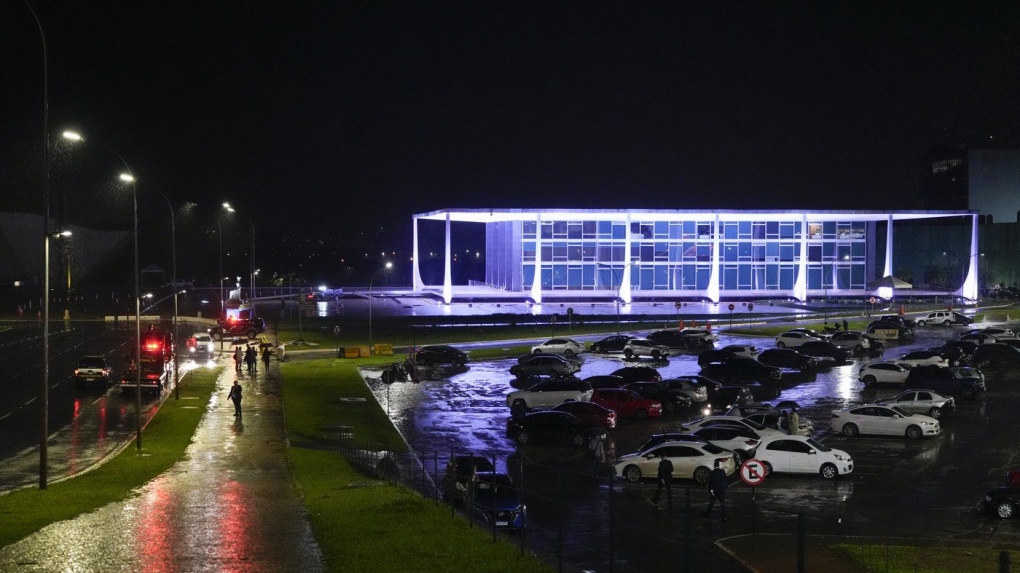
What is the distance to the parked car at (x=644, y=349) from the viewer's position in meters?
51.6

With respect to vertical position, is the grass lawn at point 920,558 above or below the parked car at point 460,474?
below

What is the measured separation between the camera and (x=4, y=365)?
157 ft

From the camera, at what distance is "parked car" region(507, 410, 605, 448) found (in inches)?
1152

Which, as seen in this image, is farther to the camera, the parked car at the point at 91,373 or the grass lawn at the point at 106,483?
the parked car at the point at 91,373

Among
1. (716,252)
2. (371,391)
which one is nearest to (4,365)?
(371,391)

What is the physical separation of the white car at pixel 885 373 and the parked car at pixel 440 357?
1915 centimetres

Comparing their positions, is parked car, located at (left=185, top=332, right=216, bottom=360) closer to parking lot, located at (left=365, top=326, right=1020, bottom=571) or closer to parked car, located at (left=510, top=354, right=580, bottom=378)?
parking lot, located at (left=365, top=326, right=1020, bottom=571)

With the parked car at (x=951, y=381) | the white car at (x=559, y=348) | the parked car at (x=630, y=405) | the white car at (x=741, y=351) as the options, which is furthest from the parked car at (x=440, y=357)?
the parked car at (x=951, y=381)

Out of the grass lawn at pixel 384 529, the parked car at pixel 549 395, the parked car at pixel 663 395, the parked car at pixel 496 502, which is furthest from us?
the parked car at pixel 549 395

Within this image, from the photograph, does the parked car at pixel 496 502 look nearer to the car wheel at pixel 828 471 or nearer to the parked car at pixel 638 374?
the car wheel at pixel 828 471

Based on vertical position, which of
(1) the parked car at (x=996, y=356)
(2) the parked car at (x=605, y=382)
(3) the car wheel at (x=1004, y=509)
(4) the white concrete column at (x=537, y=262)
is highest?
(4) the white concrete column at (x=537, y=262)

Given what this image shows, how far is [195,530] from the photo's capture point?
16.1 metres

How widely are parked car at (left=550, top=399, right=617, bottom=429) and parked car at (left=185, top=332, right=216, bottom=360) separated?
2853cm

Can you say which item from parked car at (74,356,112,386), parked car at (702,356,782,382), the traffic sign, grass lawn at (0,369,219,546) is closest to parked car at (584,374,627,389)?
parked car at (702,356,782,382)
